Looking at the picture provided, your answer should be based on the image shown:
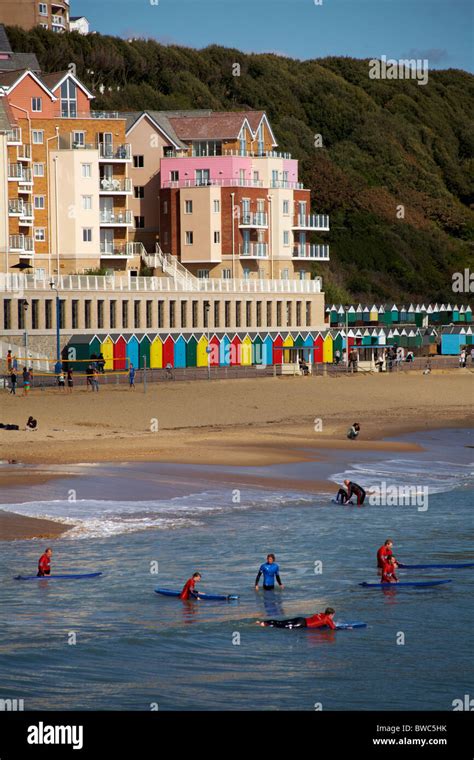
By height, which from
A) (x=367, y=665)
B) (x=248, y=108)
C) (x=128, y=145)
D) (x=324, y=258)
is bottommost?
(x=367, y=665)

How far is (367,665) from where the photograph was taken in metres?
22.5

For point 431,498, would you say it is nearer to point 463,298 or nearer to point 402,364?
point 402,364

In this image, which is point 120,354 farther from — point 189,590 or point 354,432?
point 189,590

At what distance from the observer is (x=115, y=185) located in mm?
84375

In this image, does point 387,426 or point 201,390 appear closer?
point 387,426

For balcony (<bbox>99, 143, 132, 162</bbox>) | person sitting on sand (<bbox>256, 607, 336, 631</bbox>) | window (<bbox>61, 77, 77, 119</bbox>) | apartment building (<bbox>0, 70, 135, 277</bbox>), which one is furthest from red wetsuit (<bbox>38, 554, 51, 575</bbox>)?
window (<bbox>61, 77, 77, 119</bbox>)

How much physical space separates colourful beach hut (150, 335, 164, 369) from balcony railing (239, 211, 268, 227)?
2022 cm

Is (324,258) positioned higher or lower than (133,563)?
higher

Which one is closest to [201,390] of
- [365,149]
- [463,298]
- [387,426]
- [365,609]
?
[387,426]

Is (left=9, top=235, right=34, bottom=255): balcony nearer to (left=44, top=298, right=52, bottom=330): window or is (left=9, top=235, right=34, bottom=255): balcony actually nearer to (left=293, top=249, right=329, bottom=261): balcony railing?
(left=44, top=298, right=52, bottom=330): window

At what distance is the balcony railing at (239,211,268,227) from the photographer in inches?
3558

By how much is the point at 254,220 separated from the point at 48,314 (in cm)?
2493

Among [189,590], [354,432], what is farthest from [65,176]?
[189,590]

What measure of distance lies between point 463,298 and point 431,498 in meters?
99.5
